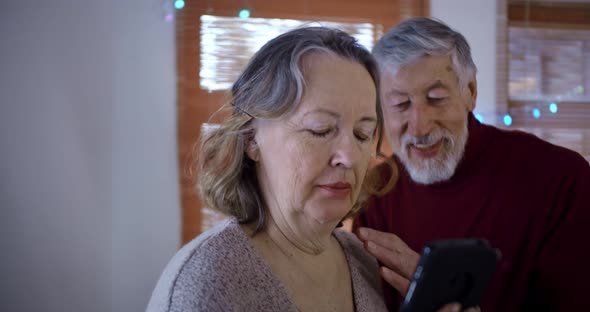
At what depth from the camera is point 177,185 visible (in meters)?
2.59

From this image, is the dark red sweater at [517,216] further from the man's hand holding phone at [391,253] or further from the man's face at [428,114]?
the man's hand holding phone at [391,253]

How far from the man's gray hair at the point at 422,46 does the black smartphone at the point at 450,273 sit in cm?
77

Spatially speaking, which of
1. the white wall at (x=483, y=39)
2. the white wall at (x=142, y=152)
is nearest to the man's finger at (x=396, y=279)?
the white wall at (x=142, y=152)

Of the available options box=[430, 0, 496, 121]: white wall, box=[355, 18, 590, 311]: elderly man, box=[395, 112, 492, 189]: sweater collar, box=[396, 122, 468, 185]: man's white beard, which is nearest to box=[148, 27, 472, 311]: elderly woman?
box=[355, 18, 590, 311]: elderly man

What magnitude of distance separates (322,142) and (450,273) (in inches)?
11.9

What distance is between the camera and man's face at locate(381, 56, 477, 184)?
1.39 m

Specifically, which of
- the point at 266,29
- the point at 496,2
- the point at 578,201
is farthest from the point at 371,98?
the point at 496,2

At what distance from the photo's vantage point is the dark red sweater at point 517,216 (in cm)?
132

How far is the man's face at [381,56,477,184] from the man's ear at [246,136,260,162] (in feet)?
2.08

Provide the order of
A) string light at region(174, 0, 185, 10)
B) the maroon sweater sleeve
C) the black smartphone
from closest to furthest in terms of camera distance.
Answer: the black smartphone
the maroon sweater sleeve
string light at region(174, 0, 185, 10)

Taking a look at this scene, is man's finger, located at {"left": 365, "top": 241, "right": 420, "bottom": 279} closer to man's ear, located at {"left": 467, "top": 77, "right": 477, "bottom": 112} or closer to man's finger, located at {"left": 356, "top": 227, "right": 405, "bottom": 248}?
man's finger, located at {"left": 356, "top": 227, "right": 405, "bottom": 248}

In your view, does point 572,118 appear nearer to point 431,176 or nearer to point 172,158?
point 431,176

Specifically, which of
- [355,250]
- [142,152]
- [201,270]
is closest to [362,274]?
[355,250]

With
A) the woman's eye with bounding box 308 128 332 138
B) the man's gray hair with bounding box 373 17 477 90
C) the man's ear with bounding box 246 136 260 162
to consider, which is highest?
the man's gray hair with bounding box 373 17 477 90
